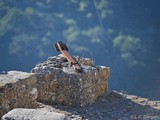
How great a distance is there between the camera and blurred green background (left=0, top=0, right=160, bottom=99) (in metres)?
57.3

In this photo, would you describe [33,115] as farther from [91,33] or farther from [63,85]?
[91,33]

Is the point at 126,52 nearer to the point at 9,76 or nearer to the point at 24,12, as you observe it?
the point at 24,12

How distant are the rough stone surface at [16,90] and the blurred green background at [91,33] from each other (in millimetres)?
45931

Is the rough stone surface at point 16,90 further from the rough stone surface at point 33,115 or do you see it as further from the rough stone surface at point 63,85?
the rough stone surface at point 33,115

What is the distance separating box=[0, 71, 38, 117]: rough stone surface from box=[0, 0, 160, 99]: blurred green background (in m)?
45.9

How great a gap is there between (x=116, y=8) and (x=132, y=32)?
5809 millimetres

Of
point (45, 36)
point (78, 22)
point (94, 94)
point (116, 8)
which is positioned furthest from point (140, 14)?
point (94, 94)

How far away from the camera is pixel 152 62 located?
5584 centimetres

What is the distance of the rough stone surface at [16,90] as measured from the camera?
5430 millimetres

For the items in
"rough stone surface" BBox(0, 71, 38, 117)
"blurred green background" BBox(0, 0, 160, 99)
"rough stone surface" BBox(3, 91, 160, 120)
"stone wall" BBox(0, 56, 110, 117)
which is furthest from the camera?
"blurred green background" BBox(0, 0, 160, 99)

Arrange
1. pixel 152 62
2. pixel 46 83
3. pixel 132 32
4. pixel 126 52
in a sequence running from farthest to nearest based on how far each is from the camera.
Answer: pixel 132 32
pixel 126 52
pixel 152 62
pixel 46 83

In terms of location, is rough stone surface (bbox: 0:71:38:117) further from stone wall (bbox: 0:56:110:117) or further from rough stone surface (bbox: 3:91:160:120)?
rough stone surface (bbox: 3:91:160:120)

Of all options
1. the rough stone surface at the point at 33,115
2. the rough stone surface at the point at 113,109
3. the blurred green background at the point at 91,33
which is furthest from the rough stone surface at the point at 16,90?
the blurred green background at the point at 91,33

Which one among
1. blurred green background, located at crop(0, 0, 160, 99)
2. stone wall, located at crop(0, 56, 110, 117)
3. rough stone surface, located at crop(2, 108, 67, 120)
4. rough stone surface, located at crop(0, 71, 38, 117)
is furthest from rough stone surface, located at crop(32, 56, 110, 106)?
blurred green background, located at crop(0, 0, 160, 99)
